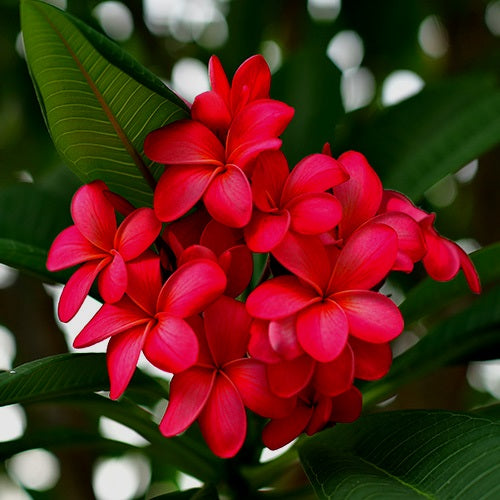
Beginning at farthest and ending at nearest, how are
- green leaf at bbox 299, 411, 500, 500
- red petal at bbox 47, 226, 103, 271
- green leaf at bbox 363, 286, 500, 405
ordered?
green leaf at bbox 363, 286, 500, 405, red petal at bbox 47, 226, 103, 271, green leaf at bbox 299, 411, 500, 500

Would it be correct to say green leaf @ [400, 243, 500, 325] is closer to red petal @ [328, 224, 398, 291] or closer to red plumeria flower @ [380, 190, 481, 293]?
red plumeria flower @ [380, 190, 481, 293]

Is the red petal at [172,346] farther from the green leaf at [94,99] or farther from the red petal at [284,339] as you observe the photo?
the green leaf at [94,99]

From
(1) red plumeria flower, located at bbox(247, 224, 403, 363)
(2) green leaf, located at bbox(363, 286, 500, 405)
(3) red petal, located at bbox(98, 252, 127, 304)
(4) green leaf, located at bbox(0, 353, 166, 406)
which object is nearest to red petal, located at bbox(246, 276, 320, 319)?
(1) red plumeria flower, located at bbox(247, 224, 403, 363)

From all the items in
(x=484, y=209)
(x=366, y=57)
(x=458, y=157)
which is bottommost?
(x=458, y=157)

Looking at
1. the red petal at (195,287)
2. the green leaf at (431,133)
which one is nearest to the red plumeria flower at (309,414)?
the red petal at (195,287)

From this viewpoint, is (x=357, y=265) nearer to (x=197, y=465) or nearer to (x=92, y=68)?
(x=92, y=68)

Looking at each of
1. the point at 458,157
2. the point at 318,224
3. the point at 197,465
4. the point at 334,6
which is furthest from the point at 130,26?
the point at 318,224
